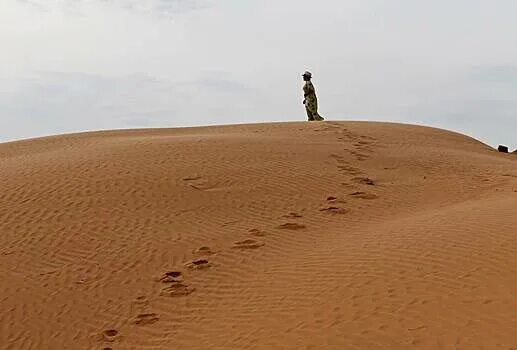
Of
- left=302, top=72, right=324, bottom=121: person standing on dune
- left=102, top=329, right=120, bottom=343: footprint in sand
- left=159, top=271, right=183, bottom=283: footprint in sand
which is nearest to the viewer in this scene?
left=102, top=329, right=120, bottom=343: footprint in sand

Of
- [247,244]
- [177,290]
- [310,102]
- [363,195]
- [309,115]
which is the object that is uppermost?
[310,102]

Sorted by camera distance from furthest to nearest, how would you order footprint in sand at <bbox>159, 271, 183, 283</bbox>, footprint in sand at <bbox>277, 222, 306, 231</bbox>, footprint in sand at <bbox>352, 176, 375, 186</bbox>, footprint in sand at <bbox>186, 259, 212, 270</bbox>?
footprint in sand at <bbox>352, 176, 375, 186</bbox> → footprint in sand at <bbox>277, 222, 306, 231</bbox> → footprint in sand at <bbox>186, 259, 212, 270</bbox> → footprint in sand at <bbox>159, 271, 183, 283</bbox>

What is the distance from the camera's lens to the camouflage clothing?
20297 millimetres

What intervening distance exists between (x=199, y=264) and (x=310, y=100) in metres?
13.5

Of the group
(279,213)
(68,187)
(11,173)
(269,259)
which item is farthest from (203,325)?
(11,173)

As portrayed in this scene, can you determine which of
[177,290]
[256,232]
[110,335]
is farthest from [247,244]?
[110,335]

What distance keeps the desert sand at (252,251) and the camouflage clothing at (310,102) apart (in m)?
6.52

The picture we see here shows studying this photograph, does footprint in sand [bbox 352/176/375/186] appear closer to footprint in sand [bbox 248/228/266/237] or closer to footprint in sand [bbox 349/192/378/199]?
footprint in sand [bbox 349/192/378/199]

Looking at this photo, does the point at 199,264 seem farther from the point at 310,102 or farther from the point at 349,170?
the point at 310,102

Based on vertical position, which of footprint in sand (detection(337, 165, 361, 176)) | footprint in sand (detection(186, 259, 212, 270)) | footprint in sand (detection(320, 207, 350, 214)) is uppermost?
footprint in sand (detection(337, 165, 361, 176))

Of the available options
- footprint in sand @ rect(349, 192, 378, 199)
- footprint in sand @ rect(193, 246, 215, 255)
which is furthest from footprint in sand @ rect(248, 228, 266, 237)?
footprint in sand @ rect(349, 192, 378, 199)

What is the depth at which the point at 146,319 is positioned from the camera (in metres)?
6.95

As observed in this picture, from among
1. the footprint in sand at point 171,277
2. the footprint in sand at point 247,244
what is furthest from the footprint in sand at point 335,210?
the footprint in sand at point 171,277

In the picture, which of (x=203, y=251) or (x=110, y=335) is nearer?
(x=110, y=335)
